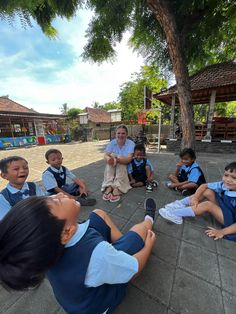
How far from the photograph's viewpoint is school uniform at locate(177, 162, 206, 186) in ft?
9.11

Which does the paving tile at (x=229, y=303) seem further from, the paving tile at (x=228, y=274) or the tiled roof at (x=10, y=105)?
the tiled roof at (x=10, y=105)

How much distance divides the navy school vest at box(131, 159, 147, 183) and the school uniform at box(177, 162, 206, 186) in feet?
2.41

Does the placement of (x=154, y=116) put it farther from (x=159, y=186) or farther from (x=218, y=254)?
(x=218, y=254)

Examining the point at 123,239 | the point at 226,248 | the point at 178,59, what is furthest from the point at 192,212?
the point at 178,59

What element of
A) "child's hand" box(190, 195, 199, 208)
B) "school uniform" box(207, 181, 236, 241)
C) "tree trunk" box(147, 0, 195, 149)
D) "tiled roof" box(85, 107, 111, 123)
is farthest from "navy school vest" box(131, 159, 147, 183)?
"tiled roof" box(85, 107, 111, 123)

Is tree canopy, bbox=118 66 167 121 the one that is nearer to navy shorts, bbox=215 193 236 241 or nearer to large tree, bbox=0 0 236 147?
large tree, bbox=0 0 236 147

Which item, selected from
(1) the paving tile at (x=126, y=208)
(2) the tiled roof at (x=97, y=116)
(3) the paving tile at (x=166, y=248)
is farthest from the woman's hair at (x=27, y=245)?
(2) the tiled roof at (x=97, y=116)

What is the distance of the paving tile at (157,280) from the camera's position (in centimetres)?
126

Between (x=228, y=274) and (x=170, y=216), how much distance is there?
0.87 meters

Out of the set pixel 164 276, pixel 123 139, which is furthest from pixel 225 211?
pixel 123 139

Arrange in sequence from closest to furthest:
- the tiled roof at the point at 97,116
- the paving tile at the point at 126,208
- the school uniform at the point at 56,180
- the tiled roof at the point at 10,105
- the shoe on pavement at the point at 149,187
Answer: the paving tile at the point at 126,208
the school uniform at the point at 56,180
the shoe on pavement at the point at 149,187
the tiled roof at the point at 10,105
the tiled roof at the point at 97,116

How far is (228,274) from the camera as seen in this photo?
4.65 ft

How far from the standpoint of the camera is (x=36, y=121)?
58.1ft

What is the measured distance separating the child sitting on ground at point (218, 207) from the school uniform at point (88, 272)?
1438mm
